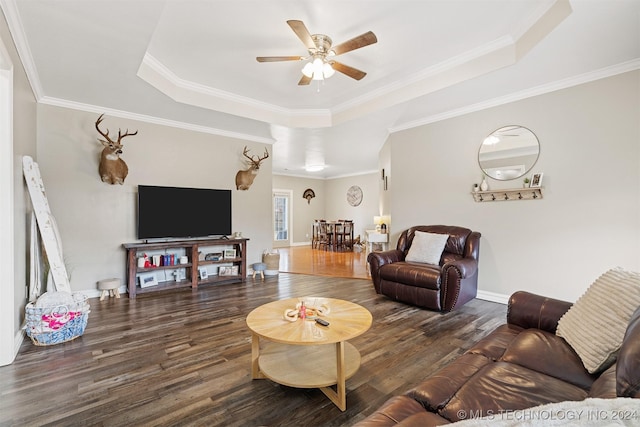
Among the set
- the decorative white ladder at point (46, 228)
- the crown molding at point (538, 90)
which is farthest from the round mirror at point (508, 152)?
the decorative white ladder at point (46, 228)

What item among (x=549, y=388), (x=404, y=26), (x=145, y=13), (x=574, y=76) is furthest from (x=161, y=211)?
(x=574, y=76)

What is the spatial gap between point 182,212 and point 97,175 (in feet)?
3.83

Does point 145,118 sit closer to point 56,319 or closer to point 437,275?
point 56,319

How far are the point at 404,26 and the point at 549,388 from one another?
286 cm

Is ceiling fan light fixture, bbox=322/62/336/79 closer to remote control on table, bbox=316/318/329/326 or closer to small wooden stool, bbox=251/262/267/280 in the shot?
remote control on table, bbox=316/318/329/326

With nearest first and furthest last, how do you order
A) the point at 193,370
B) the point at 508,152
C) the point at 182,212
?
the point at 193,370
the point at 508,152
the point at 182,212

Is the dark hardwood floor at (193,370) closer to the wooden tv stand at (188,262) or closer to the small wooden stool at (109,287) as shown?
the small wooden stool at (109,287)

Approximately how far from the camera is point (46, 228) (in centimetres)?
298

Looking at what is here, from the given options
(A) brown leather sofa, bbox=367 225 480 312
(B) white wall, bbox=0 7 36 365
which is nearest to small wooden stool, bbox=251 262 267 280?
(A) brown leather sofa, bbox=367 225 480 312

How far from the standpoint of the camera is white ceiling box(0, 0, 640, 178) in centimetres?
231

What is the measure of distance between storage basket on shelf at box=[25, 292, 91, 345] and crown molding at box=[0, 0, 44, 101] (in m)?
2.18

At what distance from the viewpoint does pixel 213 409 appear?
1667 mm

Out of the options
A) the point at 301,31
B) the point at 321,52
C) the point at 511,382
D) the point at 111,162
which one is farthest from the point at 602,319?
the point at 111,162

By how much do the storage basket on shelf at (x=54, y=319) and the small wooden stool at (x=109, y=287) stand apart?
1191 millimetres
